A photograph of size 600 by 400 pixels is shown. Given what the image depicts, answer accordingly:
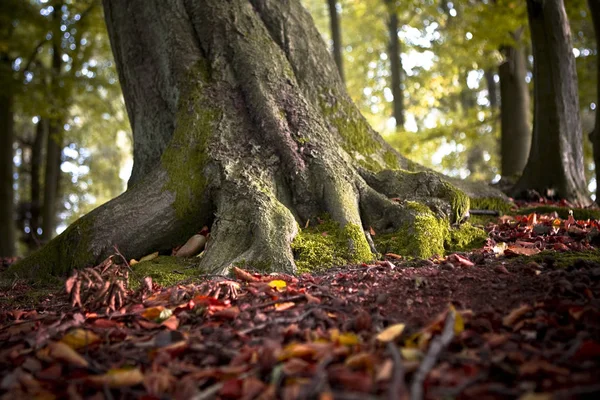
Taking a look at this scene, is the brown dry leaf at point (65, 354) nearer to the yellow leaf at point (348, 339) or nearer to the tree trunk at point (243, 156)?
the yellow leaf at point (348, 339)

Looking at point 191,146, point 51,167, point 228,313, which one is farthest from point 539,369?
point 51,167

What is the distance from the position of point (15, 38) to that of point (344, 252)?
1138 centimetres

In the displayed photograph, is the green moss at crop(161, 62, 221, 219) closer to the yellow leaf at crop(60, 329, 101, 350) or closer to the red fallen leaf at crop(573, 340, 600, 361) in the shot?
the yellow leaf at crop(60, 329, 101, 350)

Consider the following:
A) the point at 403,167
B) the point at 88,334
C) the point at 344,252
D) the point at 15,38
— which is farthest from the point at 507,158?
the point at 15,38

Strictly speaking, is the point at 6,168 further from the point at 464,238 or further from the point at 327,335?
the point at 327,335

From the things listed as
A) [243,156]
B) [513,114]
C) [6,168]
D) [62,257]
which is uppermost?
[6,168]

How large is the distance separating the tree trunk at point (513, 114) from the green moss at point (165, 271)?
24.3ft

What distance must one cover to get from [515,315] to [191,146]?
2.92 m

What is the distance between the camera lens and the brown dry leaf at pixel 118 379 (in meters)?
1.58

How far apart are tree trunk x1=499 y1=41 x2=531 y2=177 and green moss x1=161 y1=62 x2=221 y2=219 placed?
6789mm

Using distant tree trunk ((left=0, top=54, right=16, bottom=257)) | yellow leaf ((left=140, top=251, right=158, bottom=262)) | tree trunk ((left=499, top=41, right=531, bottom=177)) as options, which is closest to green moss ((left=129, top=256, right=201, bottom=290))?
yellow leaf ((left=140, top=251, right=158, bottom=262))

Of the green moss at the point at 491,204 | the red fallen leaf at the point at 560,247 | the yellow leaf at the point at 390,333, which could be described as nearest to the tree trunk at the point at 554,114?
the green moss at the point at 491,204

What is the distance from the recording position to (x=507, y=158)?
29.6 feet

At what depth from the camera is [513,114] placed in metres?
8.98
